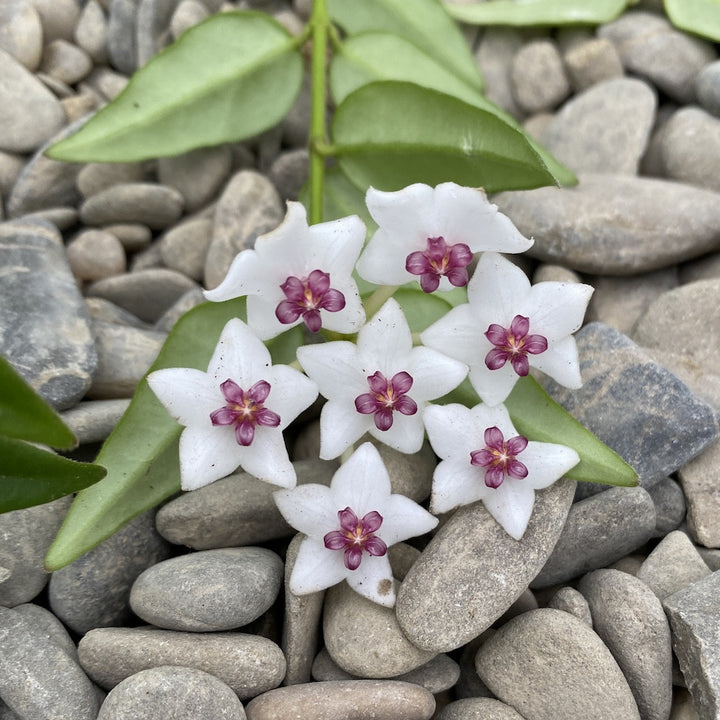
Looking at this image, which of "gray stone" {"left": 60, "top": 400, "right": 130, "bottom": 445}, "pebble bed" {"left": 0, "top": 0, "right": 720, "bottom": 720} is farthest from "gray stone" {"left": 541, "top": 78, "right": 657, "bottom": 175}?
"gray stone" {"left": 60, "top": 400, "right": 130, "bottom": 445}

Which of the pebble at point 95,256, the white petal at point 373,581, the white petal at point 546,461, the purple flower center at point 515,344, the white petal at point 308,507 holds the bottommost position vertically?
the pebble at point 95,256

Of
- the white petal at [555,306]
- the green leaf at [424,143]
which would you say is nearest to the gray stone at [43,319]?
the green leaf at [424,143]

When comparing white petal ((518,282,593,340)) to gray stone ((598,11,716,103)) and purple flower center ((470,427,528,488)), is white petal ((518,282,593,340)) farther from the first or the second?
gray stone ((598,11,716,103))

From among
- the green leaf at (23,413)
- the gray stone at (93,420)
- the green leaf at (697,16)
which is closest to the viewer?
the green leaf at (23,413)

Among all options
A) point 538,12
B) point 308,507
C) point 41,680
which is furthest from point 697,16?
point 41,680

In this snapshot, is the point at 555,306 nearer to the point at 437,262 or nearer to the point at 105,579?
the point at 437,262

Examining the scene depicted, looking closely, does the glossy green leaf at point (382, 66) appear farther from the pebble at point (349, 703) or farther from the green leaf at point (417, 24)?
the pebble at point (349, 703)

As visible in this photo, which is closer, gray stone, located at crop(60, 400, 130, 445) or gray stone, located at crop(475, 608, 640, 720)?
gray stone, located at crop(475, 608, 640, 720)
